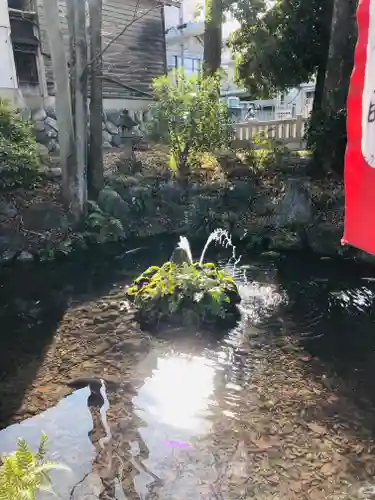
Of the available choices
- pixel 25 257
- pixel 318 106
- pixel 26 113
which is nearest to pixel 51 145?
pixel 26 113

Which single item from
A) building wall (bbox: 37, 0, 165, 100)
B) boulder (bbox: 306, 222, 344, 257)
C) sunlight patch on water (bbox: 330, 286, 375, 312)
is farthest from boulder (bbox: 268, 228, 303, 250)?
building wall (bbox: 37, 0, 165, 100)

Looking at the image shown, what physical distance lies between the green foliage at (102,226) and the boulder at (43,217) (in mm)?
629

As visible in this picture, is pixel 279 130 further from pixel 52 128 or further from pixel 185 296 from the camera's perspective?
pixel 185 296

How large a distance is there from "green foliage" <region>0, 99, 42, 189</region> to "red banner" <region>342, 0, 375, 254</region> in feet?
32.8

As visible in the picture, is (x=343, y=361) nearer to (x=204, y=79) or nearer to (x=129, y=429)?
(x=129, y=429)

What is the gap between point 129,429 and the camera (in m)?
4.44

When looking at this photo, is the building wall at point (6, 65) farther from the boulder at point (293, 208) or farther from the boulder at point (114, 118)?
the boulder at point (293, 208)

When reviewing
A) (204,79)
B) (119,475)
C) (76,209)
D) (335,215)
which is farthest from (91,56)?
(119,475)

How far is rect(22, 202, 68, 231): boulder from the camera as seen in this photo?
1114 centimetres

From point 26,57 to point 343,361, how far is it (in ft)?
47.3

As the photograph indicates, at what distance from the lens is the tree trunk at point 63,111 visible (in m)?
10.3

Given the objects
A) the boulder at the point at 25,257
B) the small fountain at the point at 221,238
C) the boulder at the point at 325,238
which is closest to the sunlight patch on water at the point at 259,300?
the boulder at the point at 325,238

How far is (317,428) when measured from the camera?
14.4ft

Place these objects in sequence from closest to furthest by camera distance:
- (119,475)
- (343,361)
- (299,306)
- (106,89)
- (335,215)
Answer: (119,475)
(343,361)
(299,306)
(335,215)
(106,89)
